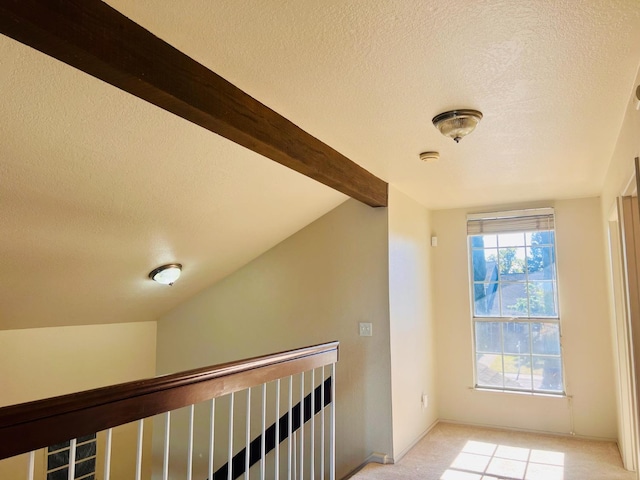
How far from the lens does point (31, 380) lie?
3.62m

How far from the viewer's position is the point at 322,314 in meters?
3.99

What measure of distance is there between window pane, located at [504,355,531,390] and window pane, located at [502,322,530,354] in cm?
7

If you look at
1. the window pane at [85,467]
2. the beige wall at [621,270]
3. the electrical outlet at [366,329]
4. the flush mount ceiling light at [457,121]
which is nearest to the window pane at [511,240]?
the beige wall at [621,270]

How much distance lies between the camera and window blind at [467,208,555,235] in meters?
4.54

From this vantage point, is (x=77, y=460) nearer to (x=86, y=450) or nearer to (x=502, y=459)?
(x=86, y=450)

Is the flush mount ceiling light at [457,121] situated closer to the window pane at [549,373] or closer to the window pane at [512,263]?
the window pane at [512,263]

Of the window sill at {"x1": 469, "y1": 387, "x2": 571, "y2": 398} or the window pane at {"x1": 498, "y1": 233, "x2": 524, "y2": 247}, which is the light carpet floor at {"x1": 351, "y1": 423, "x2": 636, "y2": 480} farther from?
the window pane at {"x1": 498, "y1": 233, "x2": 524, "y2": 247}

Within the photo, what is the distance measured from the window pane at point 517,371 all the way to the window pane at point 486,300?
17.8 inches

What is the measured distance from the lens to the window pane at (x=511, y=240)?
4.68m

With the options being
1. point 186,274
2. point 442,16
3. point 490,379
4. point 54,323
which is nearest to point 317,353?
point 186,274

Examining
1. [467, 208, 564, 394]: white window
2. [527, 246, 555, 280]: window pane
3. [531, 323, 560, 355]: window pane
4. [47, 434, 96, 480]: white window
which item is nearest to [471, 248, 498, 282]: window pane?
[467, 208, 564, 394]: white window

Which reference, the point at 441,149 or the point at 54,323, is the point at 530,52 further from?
the point at 54,323

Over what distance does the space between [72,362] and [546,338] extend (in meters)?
4.22

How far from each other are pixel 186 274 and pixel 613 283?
3.35 meters
